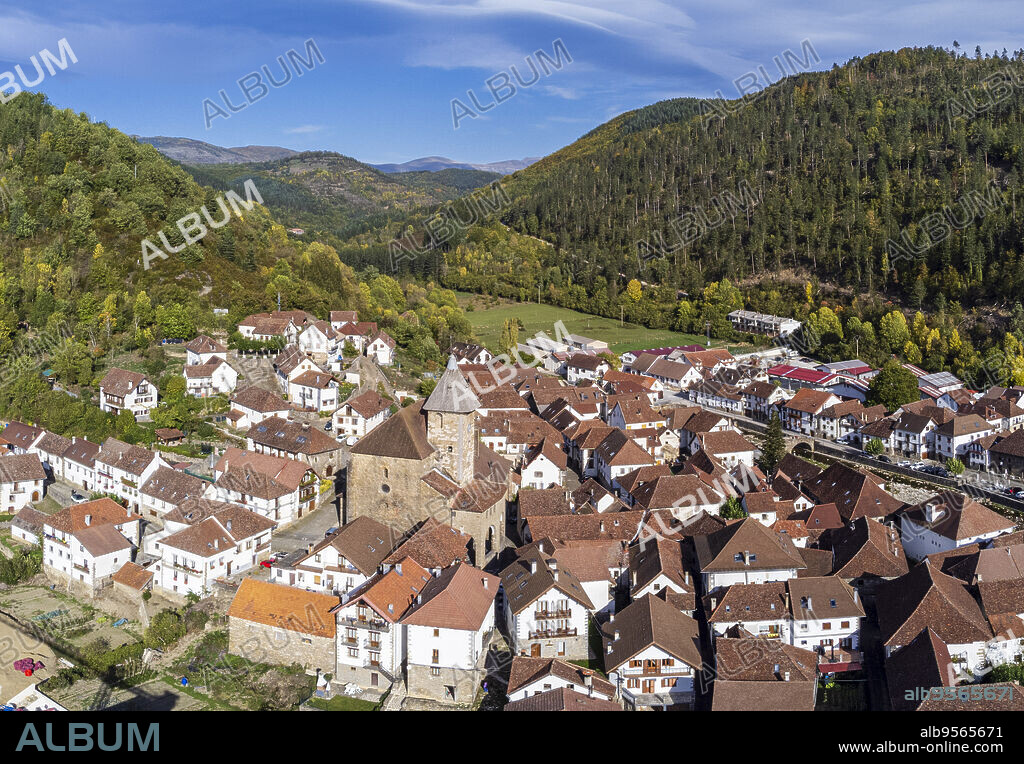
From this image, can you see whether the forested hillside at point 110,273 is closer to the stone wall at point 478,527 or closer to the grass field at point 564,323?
the grass field at point 564,323

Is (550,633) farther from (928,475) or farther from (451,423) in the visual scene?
(928,475)

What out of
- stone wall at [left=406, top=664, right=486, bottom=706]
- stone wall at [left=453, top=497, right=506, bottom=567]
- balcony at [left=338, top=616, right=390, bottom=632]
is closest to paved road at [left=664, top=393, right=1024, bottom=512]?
stone wall at [left=453, top=497, right=506, bottom=567]

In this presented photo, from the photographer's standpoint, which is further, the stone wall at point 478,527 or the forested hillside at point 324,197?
the forested hillside at point 324,197

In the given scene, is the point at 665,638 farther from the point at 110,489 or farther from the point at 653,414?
the point at 110,489

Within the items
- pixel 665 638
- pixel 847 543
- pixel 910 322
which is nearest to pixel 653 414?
pixel 847 543

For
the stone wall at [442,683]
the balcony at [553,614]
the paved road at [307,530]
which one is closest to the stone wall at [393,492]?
the paved road at [307,530]
